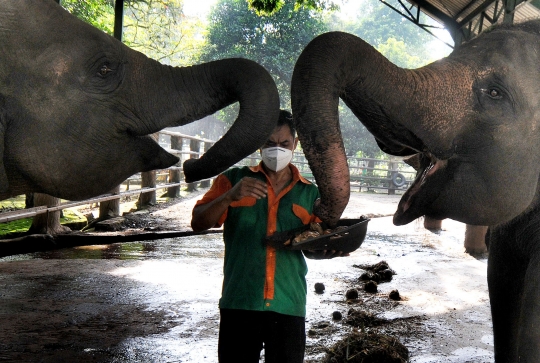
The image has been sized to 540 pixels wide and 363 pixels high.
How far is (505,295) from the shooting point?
2.92 metres

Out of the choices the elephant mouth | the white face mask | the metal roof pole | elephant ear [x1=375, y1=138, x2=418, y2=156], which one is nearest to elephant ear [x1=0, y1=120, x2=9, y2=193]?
the white face mask

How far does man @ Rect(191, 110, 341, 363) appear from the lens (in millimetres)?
2688

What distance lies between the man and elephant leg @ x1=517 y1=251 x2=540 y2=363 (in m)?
0.83

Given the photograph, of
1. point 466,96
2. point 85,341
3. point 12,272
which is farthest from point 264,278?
point 12,272

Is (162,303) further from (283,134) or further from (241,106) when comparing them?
(241,106)

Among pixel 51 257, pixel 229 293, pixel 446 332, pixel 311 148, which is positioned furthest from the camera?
pixel 51 257

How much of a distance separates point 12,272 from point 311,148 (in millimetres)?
4718

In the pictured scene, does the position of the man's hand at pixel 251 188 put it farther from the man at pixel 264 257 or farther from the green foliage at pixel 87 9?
the green foliage at pixel 87 9

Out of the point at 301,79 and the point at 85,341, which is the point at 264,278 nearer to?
the point at 301,79

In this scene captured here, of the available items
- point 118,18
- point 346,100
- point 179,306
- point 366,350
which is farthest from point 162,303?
point 118,18

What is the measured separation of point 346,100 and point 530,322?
117cm

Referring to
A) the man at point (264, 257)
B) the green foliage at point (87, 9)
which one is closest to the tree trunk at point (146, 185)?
the green foliage at point (87, 9)

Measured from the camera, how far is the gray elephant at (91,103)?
2.36 metres

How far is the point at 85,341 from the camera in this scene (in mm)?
3945
